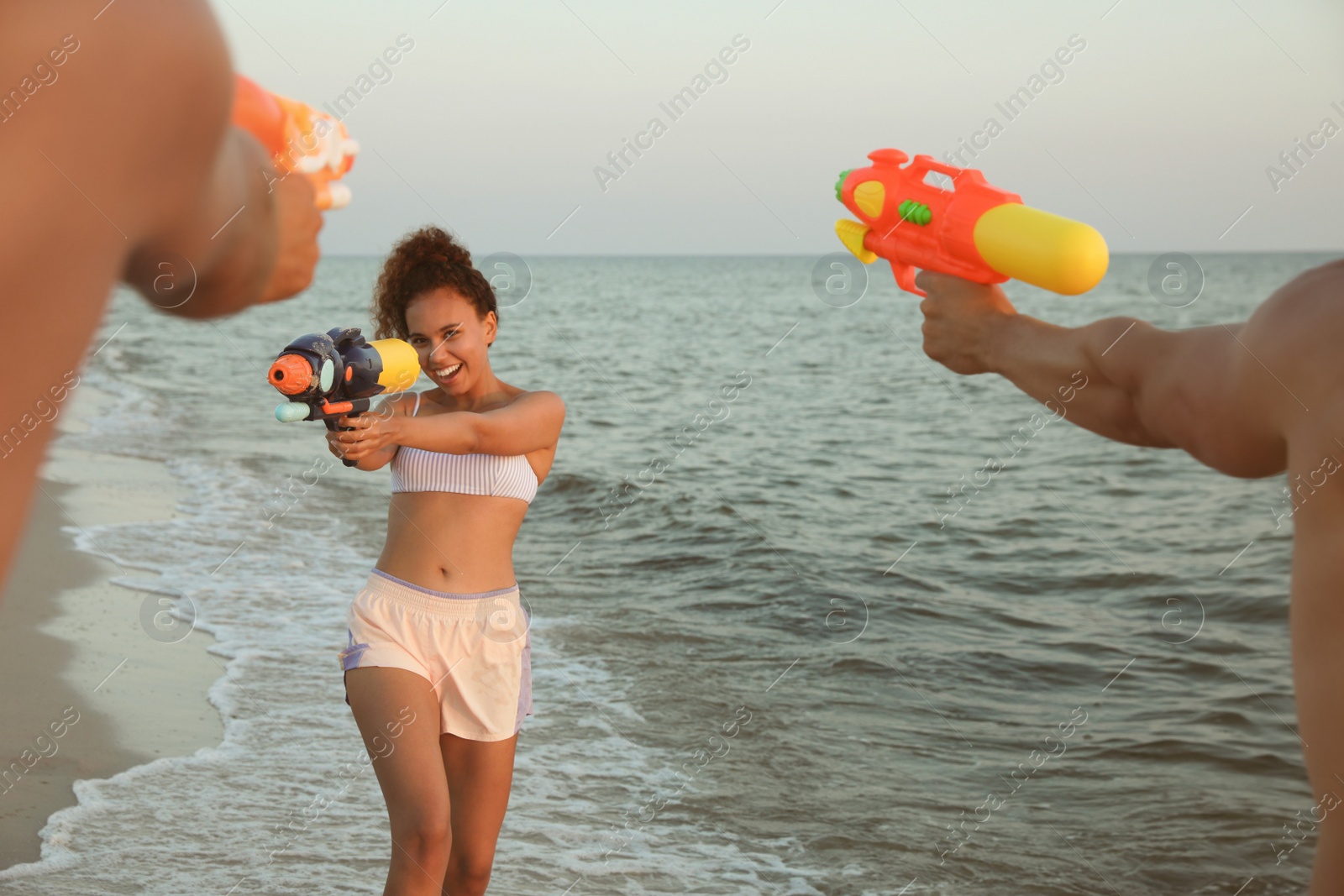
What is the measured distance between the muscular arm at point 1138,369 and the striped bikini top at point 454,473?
1651mm

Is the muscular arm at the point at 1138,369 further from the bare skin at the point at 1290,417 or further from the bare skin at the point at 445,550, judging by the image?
the bare skin at the point at 445,550

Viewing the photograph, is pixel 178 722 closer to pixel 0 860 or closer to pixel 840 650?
pixel 0 860

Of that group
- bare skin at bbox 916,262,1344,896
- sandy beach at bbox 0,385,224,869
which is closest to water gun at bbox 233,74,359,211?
bare skin at bbox 916,262,1344,896

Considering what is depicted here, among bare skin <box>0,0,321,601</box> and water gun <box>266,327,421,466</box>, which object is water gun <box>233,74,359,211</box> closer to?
bare skin <box>0,0,321,601</box>

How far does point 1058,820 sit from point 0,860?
4.09m

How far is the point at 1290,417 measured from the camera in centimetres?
155

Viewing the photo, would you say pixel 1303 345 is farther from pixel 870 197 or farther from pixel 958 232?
pixel 870 197

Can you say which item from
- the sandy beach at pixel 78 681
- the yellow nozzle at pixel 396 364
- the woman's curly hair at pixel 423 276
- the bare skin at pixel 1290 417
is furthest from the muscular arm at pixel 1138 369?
the sandy beach at pixel 78 681

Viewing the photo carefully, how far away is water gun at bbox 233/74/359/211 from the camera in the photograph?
1312mm

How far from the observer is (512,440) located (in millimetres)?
3502

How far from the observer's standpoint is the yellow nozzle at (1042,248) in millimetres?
1940

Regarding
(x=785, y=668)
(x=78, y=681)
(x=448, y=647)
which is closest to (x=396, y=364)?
(x=448, y=647)

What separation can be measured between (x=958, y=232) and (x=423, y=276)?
6.48ft

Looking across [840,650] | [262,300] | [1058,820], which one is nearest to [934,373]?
[840,650]
